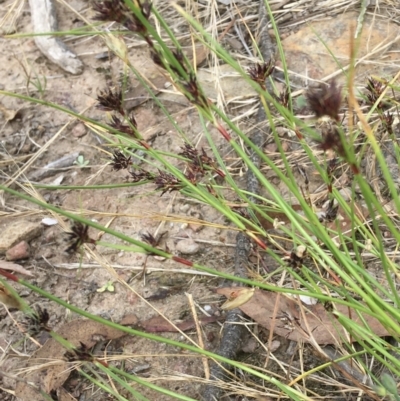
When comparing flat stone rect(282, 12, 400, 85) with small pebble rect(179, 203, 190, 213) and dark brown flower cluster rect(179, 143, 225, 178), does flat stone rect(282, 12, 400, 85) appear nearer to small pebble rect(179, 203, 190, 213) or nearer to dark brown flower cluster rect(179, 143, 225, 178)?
small pebble rect(179, 203, 190, 213)

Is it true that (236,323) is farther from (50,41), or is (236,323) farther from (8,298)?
(50,41)

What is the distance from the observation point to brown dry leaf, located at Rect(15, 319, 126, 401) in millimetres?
1361

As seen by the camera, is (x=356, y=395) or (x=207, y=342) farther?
(x=207, y=342)

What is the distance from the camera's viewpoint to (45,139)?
6.77 feet

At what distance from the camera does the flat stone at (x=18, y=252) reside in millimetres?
1688

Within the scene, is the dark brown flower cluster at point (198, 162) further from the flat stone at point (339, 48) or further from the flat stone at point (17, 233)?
the flat stone at point (339, 48)

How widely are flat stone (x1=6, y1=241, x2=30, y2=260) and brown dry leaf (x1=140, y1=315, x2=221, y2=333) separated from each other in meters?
0.47

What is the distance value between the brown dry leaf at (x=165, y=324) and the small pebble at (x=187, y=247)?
0.22 meters

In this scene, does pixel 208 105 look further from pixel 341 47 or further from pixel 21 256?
pixel 341 47

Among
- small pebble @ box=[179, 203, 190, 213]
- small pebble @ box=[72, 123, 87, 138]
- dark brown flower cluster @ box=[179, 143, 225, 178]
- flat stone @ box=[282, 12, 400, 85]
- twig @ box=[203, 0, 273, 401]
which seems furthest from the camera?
small pebble @ box=[72, 123, 87, 138]

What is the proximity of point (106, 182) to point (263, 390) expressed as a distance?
92 centimetres

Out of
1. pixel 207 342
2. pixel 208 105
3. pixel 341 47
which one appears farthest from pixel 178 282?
pixel 341 47

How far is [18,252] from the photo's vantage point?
169 cm

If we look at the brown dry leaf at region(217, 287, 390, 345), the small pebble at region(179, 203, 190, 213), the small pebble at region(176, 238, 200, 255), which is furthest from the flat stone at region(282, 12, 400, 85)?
the brown dry leaf at region(217, 287, 390, 345)
